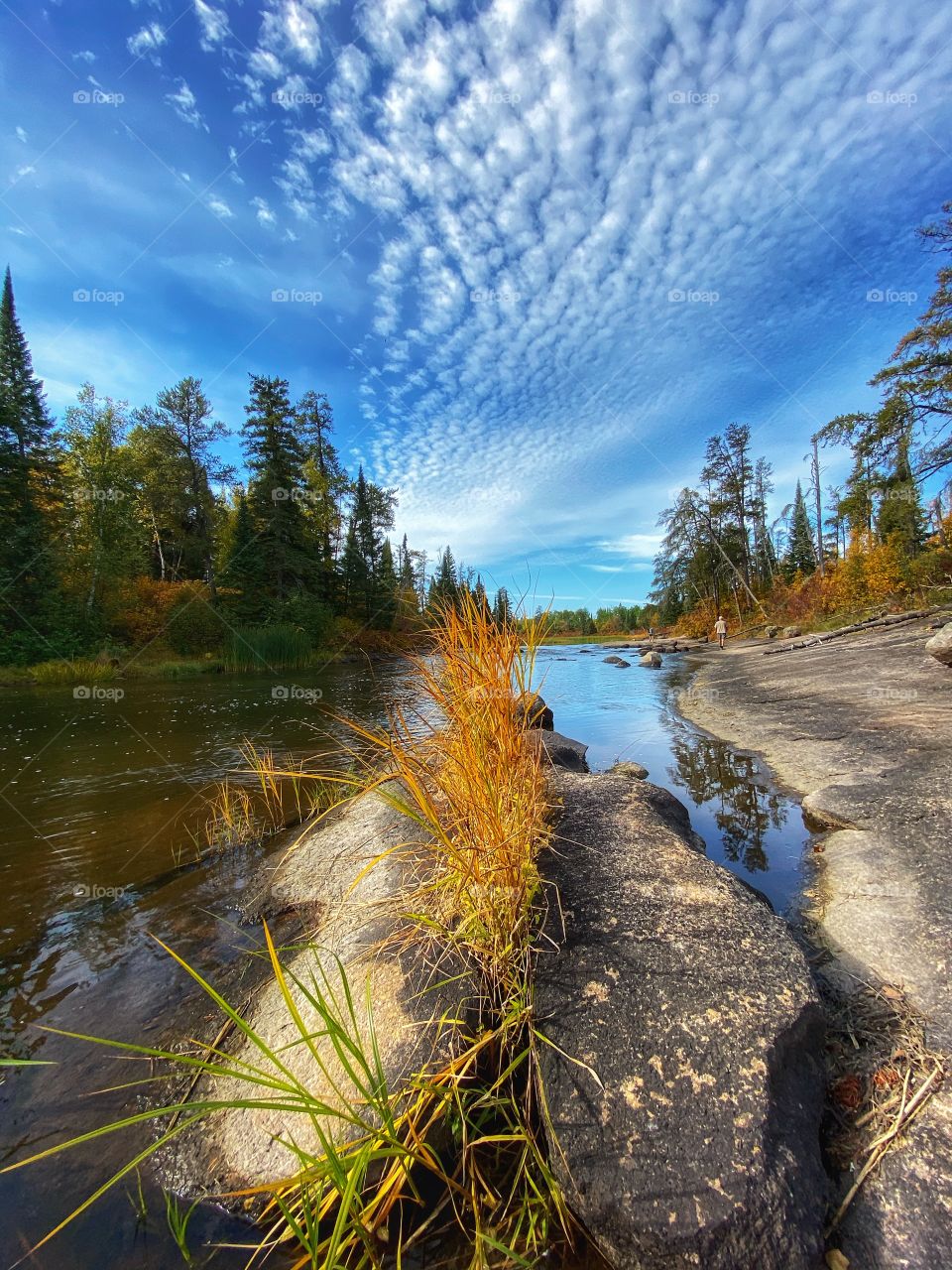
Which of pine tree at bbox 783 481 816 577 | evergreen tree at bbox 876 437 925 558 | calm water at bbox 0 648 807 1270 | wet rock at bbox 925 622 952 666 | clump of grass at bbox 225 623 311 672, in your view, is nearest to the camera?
Result: calm water at bbox 0 648 807 1270

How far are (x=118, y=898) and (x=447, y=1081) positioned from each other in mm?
3330

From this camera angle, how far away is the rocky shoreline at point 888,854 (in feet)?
4.04

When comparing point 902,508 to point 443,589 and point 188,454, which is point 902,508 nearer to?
point 443,589

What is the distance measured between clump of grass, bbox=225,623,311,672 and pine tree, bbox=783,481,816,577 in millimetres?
41986

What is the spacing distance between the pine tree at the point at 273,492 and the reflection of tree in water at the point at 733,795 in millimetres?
27418

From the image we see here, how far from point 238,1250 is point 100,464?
35.4 meters

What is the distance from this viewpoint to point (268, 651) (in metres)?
21.8

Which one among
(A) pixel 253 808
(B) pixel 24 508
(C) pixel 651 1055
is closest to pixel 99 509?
(B) pixel 24 508

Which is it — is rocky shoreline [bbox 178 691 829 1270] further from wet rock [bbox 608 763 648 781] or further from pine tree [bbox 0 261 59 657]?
pine tree [bbox 0 261 59 657]

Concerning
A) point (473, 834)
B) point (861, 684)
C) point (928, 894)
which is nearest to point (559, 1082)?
point (473, 834)

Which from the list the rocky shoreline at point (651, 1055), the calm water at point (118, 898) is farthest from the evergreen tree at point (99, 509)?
the rocky shoreline at point (651, 1055)

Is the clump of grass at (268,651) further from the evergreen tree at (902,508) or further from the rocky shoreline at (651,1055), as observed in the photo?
the evergreen tree at (902,508)

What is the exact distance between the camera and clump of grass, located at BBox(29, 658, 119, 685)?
17578 mm

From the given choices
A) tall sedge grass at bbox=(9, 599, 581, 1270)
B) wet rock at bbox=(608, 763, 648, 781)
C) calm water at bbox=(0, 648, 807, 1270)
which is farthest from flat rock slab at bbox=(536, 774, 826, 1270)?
wet rock at bbox=(608, 763, 648, 781)
